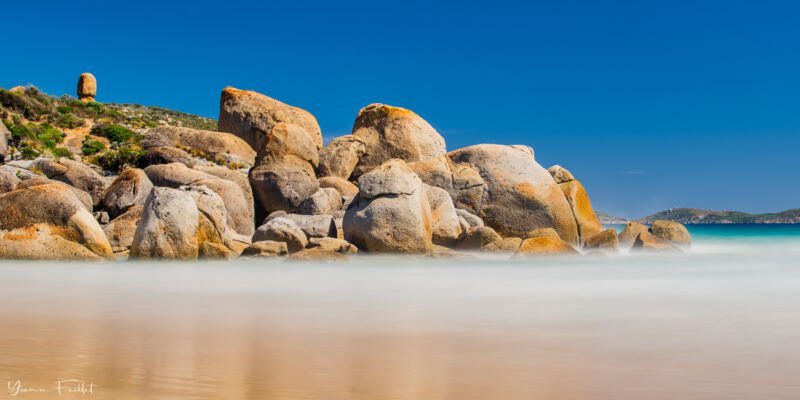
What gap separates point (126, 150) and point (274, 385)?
2471 centimetres

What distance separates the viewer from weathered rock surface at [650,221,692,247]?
25922 mm

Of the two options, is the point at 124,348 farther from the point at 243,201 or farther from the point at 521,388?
the point at 243,201

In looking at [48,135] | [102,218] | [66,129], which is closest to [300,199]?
[102,218]

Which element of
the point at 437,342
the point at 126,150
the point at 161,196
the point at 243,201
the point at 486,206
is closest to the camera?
the point at 437,342

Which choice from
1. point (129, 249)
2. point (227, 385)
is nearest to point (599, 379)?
point (227, 385)

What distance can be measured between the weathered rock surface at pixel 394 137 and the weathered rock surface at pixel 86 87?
39451 millimetres

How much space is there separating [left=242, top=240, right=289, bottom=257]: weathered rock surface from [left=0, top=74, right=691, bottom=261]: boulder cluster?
3 centimetres

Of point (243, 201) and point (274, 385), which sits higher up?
point (243, 201)

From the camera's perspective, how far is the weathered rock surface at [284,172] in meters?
22.3

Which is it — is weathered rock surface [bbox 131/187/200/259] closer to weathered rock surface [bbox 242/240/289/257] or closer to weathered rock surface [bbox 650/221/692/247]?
weathered rock surface [bbox 242/240/289/257]

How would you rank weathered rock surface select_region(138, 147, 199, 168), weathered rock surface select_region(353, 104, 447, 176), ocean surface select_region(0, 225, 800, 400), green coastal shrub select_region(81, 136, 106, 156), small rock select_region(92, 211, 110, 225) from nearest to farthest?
ocean surface select_region(0, 225, 800, 400)
small rock select_region(92, 211, 110, 225)
weathered rock surface select_region(138, 147, 199, 168)
weathered rock surface select_region(353, 104, 447, 176)
green coastal shrub select_region(81, 136, 106, 156)

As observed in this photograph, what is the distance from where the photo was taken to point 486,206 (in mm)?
23094

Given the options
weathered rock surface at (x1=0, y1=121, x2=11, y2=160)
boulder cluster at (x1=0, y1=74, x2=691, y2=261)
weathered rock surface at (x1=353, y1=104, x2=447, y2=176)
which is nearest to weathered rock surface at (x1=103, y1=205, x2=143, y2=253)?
boulder cluster at (x1=0, y1=74, x2=691, y2=261)

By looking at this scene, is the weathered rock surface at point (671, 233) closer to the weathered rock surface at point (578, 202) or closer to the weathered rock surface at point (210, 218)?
the weathered rock surface at point (578, 202)
